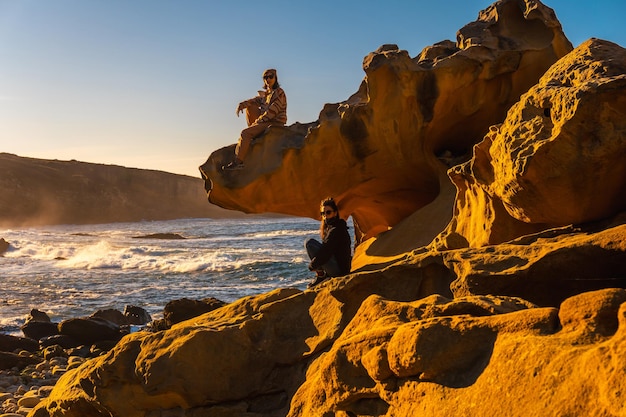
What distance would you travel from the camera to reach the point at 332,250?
16.8 feet

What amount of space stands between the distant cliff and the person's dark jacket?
213 ft

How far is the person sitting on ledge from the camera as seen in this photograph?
891cm

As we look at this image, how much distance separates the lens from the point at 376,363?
2744 millimetres

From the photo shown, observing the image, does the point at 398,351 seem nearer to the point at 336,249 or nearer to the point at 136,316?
the point at 336,249

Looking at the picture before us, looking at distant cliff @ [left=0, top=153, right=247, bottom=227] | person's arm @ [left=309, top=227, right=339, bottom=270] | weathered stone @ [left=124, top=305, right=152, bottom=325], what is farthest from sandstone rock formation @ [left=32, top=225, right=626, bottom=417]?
distant cliff @ [left=0, top=153, right=247, bottom=227]

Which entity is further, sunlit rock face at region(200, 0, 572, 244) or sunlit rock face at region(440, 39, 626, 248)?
sunlit rock face at region(200, 0, 572, 244)

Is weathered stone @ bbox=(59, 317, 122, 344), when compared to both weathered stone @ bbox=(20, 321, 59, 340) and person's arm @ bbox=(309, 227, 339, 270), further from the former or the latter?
person's arm @ bbox=(309, 227, 339, 270)

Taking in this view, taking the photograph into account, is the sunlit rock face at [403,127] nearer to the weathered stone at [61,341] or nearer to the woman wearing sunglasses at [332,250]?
the woman wearing sunglasses at [332,250]

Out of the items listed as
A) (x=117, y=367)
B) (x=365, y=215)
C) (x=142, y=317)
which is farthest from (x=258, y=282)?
(x=117, y=367)

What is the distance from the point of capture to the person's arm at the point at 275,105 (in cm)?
895

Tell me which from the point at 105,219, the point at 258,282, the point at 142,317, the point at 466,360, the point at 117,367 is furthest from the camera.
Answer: the point at 105,219

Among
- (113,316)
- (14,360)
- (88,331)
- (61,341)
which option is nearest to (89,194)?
(113,316)

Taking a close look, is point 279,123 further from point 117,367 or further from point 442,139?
point 117,367

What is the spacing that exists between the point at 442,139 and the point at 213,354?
5728mm
